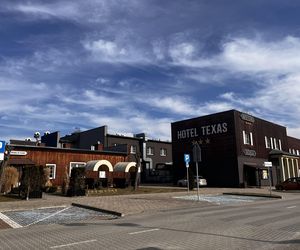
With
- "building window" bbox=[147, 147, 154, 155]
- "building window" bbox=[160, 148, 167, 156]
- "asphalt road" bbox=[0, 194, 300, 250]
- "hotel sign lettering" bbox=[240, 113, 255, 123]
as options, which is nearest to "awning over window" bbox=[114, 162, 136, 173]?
"hotel sign lettering" bbox=[240, 113, 255, 123]

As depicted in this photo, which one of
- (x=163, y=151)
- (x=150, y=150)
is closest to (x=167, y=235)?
(x=150, y=150)

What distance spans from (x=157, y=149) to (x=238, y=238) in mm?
51559

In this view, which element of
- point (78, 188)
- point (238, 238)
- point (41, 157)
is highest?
point (41, 157)

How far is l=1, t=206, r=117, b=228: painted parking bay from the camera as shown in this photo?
12852 mm

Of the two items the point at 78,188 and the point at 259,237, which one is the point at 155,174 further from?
the point at 259,237

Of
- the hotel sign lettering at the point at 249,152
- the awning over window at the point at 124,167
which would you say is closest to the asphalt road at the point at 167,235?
the awning over window at the point at 124,167

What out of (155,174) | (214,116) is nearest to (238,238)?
(214,116)

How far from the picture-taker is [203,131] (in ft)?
147

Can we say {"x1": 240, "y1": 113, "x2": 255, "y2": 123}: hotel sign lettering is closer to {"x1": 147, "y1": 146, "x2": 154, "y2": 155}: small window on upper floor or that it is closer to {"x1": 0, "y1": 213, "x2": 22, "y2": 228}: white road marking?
{"x1": 147, "y1": 146, "x2": 154, "y2": 155}: small window on upper floor

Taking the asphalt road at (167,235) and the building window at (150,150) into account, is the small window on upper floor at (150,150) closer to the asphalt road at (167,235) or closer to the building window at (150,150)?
the building window at (150,150)

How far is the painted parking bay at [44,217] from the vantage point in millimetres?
12852

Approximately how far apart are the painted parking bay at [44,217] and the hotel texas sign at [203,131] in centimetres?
2862

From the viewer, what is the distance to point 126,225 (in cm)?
1159

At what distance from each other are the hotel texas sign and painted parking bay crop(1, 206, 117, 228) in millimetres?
28617
